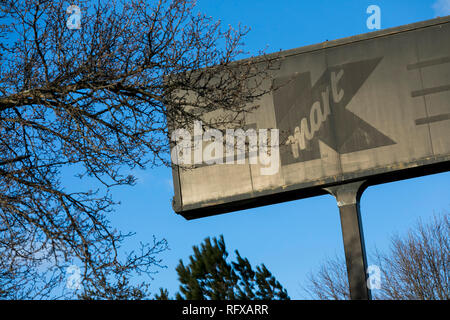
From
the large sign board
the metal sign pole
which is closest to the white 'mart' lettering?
the large sign board

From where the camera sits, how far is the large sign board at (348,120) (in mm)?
16484

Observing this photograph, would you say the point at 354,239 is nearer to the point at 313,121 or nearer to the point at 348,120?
the point at 348,120

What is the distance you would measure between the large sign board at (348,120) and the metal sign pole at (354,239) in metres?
0.42

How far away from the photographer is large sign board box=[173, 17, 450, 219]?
54.1 feet

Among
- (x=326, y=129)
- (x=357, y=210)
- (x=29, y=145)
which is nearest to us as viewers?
(x=29, y=145)

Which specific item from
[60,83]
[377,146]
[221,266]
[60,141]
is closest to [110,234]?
[60,141]

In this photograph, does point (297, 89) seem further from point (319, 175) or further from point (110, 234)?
point (110, 234)

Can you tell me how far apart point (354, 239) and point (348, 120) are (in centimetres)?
348

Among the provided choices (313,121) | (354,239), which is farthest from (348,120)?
(354,239)

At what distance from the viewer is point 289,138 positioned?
1753 cm

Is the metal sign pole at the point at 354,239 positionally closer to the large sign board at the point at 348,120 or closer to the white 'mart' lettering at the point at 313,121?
the large sign board at the point at 348,120

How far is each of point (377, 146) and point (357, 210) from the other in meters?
1.98

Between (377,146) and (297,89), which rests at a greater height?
(297,89)

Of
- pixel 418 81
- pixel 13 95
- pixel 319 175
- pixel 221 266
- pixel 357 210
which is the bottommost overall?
pixel 221 266
